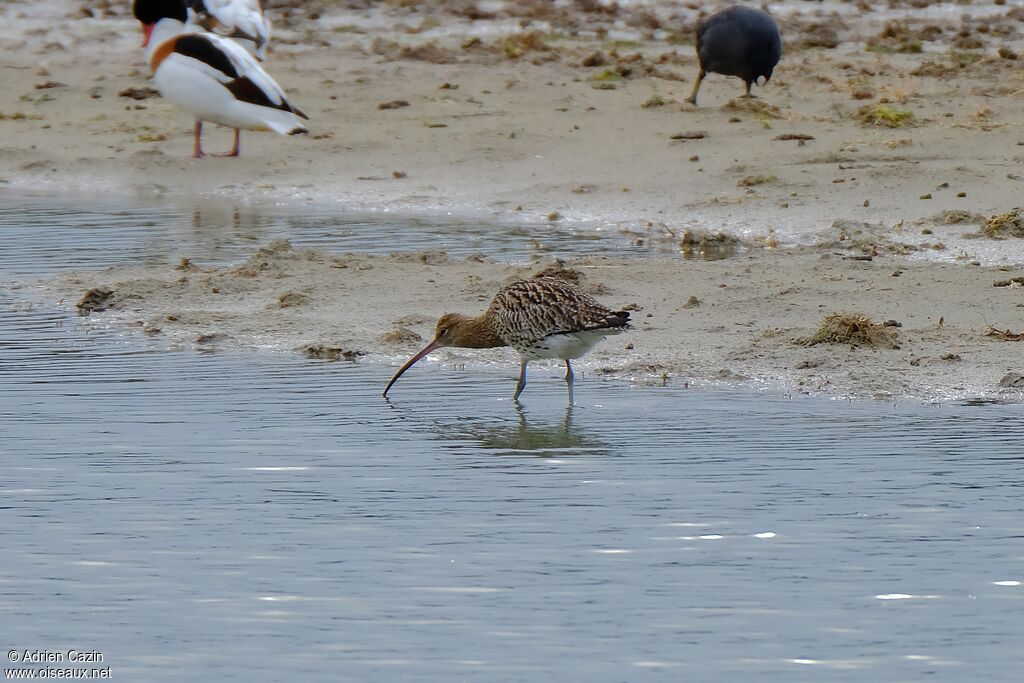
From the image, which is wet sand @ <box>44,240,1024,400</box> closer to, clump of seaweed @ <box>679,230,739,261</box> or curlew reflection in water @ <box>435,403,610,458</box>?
clump of seaweed @ <box>679,230,739,261</box>

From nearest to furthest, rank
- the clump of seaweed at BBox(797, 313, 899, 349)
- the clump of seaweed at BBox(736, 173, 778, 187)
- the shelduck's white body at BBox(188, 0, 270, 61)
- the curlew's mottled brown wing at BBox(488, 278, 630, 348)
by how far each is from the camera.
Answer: the curlew's mottled brown wing at BBox(488, 278, 630, 348) < the clump of seaweed at BBox(797, 313, 899, 349) < the clump of seaweed at BBox(736, 173, 778, 187) < the shelduck's white body at BBox(188, 0, 270, 61)

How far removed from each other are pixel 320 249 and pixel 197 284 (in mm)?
1149

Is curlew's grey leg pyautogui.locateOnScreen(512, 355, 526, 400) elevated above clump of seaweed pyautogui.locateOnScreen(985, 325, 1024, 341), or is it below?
below

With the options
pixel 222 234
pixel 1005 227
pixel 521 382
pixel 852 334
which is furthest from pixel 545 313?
pixel 222 234

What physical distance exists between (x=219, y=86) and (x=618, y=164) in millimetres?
3385

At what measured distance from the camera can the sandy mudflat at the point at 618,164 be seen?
10.2 m

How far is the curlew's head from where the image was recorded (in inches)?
366

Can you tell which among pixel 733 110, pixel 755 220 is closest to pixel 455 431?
pixel 755 220

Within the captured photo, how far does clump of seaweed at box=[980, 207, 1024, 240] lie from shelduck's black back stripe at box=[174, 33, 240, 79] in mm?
6564

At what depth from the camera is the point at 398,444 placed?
8.06m

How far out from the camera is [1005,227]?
11.9 meters

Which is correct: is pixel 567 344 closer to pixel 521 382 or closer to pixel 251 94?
pixel 521 382

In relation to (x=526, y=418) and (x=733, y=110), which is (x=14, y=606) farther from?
(x=733, y=110)

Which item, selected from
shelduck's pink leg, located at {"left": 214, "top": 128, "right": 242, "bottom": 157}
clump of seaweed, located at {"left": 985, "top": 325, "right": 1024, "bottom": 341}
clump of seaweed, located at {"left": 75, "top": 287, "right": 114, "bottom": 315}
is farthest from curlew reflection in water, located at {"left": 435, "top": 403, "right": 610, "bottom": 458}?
shelduck's pink leg, located at {"left": 214, "top": 128, "right": 242, "bottom": 157}
